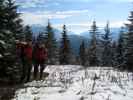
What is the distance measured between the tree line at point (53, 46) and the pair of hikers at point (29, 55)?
61 centimetres

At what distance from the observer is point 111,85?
34.5ft

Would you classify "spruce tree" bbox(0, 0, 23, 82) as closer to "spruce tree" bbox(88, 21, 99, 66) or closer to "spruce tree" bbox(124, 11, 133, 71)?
"spruce tree" bbox(124, 11, 133, 71)

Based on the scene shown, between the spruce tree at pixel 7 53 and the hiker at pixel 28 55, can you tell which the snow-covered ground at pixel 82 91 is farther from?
the spruce tree at pixel 7 53

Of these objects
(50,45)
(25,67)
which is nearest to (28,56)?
(25,67)

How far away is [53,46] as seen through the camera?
6712 centimetres

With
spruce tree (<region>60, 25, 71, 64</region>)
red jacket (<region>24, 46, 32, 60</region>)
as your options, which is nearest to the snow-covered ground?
red jacket (<region>24, 46, 32, 60</region>)

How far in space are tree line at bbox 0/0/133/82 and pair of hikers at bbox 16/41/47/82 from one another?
24.2 inches

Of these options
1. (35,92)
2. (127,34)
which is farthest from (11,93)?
(127,34)

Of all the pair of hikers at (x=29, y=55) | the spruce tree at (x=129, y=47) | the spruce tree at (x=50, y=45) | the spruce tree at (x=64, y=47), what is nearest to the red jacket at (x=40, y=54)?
the pair of hikers at (x=29, y=55)

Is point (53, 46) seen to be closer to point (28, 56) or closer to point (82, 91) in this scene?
point (28, 56)

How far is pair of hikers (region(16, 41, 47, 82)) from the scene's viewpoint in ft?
50.9

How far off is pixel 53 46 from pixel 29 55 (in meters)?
51.5

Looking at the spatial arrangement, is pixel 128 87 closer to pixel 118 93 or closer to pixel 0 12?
pixel 118 93

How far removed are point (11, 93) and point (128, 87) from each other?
13.3ft
